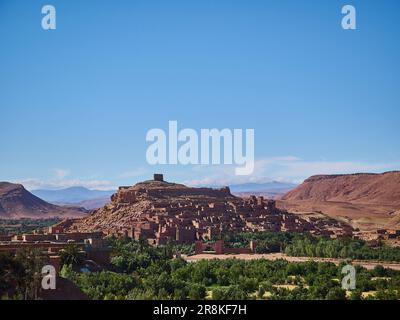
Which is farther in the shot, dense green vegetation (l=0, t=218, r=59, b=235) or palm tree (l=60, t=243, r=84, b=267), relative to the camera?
dense green vegetation (l=0, t=218, r=59, b=235)

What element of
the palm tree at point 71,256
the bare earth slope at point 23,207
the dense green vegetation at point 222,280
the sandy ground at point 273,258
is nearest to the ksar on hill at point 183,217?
the sandy ground at point 273,258

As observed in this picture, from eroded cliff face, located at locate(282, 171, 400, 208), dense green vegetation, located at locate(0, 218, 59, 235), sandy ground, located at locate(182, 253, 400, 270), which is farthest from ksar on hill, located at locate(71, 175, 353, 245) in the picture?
eroded cliff face, located at locate(282, 171, 400, 208)

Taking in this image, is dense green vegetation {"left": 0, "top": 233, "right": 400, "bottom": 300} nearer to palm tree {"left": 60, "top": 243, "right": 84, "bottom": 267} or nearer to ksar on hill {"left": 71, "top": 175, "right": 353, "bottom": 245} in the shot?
palm tree {"left": 60, "top": 243, "right": 84, "bottom": 267}

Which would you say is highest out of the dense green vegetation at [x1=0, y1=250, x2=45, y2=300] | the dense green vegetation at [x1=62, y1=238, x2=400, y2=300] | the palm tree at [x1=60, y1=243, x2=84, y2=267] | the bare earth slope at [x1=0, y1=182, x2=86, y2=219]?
the dense green vegetation at [x1=0, y1=250, x2=45, y2=300]

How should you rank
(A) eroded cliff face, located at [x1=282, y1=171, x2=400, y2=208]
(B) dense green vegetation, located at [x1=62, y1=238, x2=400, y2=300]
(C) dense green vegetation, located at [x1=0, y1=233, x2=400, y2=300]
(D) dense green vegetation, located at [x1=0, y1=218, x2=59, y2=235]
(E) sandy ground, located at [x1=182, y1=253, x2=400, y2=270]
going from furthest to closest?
1. (A) eroded cliff face, located at [x1=282, y1=171, x2=400, y2=208]
2. (D) dense green vegetation, located at [x1=0, y1=218, x2=59, y2=235]
3. (E) sandy ground, located at [x1=182, y1=253, x2=400, y2=270]
4. (B) dense green vegetation, located at [x1=62, y1=238, x2=400, y2=300]
5. (C) dense green vegetation, located at [x1=0, y1=233, x2=400, y2=300]

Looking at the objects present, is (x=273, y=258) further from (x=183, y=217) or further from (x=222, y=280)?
(x=183, y=217)

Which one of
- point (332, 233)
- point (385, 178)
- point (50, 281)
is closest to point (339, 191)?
point (385, 178)

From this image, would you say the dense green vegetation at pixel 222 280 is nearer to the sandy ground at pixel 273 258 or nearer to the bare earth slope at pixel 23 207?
the sandy ground at pixel 273 258
